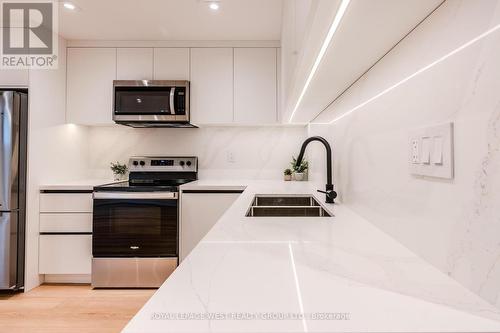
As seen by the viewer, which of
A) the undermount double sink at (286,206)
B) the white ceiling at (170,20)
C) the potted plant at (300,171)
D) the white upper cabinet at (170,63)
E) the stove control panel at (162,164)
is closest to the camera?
the undermount double sink at (286,206)

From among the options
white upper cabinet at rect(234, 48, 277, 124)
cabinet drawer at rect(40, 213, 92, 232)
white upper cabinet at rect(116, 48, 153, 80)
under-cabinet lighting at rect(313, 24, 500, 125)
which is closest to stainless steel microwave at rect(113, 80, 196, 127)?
white upper cabinet at rect(116, 48, 153, 80)

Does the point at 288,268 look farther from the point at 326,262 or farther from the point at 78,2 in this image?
the point at 78,2

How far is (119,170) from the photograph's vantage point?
295cm

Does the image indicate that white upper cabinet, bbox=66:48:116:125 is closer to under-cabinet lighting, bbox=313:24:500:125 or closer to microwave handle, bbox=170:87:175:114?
microwave handle, bbox=170:87:175:114

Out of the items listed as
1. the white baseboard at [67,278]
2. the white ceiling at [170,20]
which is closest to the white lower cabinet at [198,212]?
the white baseboard at [67,278]

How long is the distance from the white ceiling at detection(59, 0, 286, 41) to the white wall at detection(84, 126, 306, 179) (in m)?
0.90

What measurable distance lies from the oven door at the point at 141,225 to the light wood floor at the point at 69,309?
360 mm


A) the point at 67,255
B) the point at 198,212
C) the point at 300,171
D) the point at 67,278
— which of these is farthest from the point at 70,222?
the point at 300,171

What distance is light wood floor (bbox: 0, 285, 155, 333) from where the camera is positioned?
1.90 metres

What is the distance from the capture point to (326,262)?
0.63 metres

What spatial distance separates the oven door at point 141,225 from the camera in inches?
93.9

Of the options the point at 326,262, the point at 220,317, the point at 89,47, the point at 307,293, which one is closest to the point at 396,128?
the point at 326,262

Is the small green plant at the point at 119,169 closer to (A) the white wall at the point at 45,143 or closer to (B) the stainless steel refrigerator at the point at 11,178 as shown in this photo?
(A) the white wall at the point at 45,143

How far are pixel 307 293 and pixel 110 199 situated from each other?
2.27 meters
